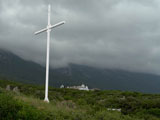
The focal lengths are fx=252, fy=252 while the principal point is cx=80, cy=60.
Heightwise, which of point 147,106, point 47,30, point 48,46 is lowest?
point 147,106

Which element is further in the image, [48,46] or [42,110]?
[48,46]

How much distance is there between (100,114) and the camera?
37.0ft

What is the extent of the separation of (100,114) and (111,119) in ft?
1.79

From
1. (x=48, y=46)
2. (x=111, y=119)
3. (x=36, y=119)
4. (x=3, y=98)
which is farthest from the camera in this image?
(x=48, y=46)

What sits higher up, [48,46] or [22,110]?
[48,46]

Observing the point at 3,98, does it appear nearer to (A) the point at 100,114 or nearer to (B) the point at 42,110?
(B) the point at 42,110

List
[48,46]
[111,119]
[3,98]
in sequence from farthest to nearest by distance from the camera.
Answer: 1. [48,46]
2. [111,119]
3. [3,98]

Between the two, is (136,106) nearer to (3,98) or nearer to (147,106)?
(147,106)

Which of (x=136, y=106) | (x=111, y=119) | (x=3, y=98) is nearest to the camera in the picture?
(x=3, y=98)

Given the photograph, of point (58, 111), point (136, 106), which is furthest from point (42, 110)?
point (136, 106)

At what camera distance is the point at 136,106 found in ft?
89.7

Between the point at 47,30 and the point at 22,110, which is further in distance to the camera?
the point at 47,30

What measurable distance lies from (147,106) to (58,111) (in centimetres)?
1942

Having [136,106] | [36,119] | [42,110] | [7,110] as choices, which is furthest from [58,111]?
[136,106]
